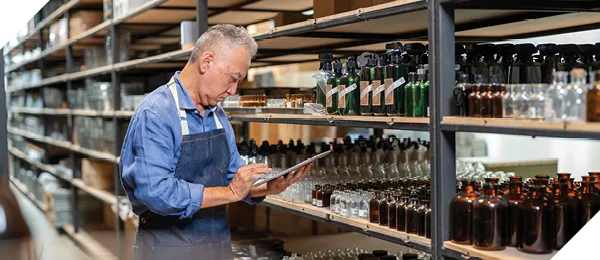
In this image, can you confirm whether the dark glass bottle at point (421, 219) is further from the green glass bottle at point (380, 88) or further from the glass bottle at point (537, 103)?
the glass bottle at point (537, 103)

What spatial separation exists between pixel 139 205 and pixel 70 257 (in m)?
4.46

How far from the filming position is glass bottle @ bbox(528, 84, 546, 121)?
2123mm

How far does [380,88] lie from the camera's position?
295 cm

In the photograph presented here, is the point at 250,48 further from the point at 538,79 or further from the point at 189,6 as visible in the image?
the point at 189,6

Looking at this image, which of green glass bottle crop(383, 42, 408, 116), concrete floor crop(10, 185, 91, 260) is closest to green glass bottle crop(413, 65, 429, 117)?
green glass bottle crop(383, 42, 408, 116)

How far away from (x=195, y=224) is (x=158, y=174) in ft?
1.45

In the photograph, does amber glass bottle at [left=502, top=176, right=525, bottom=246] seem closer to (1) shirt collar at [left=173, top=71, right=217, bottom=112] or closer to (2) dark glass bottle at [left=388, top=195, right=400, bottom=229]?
(2) dark glass bottle at [left=388, top=195, right=400, bottom=229]

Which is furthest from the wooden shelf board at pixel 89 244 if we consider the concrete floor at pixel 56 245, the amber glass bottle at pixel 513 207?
the amber glass bottle at pixel 513 207

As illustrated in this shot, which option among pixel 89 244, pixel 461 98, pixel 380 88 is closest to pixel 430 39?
pixel 461 98

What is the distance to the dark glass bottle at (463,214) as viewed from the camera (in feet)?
8.07

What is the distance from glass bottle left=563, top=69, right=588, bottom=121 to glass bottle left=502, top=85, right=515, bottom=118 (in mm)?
218

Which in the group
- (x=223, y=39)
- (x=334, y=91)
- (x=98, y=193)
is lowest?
(x=98, y=193)

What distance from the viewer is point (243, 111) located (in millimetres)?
4320

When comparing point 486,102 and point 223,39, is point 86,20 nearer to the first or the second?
point 223,39
